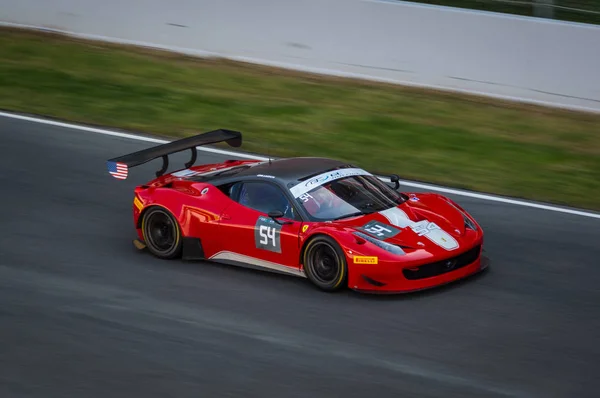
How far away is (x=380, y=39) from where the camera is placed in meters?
16.2

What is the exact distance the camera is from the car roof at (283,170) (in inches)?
398

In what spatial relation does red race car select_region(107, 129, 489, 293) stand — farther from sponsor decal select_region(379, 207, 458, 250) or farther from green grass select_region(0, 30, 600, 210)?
green grass select_region(0, 30, 600, 210)

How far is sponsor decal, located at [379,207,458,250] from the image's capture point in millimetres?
9391

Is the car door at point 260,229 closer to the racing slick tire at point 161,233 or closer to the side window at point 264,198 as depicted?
the side window at point 264,198

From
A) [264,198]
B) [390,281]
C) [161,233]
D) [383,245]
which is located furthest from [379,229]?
[161,233]

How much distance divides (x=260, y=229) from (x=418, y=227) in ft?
5.00

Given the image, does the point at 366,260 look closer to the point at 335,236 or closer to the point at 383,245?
the point at 383,245

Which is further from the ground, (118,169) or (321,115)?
(118,169)

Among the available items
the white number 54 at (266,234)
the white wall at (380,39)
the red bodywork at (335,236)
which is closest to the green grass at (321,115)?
the white wall at (380,39)

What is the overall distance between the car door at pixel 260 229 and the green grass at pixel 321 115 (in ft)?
13.1

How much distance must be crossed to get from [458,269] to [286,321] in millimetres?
1739

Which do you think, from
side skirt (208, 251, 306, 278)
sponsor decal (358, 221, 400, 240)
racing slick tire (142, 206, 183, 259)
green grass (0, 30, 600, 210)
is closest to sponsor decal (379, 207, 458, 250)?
sponsor decal (358, 221, 400, 240)

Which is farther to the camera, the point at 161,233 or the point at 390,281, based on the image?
the point at 161,233

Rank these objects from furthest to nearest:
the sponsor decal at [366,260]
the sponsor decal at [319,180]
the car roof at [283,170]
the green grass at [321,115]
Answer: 1. the green grass at [321,115]
2. the car roof at [283,170]
3. the sponsor decal at [319,180]
4. the sponsor decal at [366,260]
